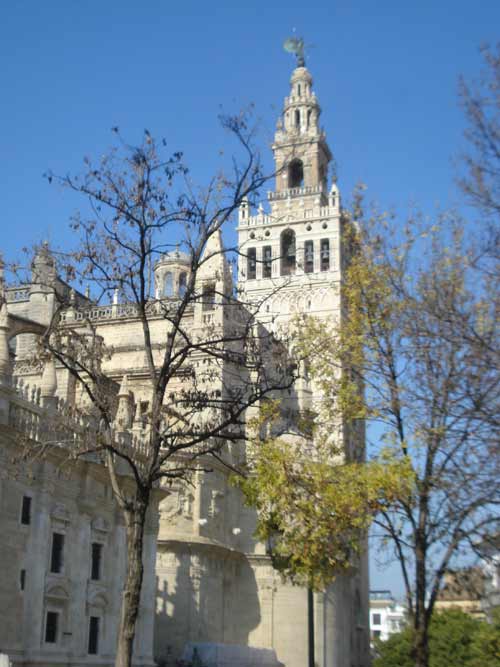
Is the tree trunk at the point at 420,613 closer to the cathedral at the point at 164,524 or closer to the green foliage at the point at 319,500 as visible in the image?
the green foliage at the point at 319,500

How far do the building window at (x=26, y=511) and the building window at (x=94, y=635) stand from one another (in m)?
4.91

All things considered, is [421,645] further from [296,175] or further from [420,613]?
[296,175]

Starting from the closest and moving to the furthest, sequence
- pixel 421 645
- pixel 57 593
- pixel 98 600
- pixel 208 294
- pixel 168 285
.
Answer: pixel 421 645 < pixel 208 294 < pixel 57 593 < pixel 98 600 < pixel 168 285

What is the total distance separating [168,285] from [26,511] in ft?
119

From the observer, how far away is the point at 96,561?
29953 mm

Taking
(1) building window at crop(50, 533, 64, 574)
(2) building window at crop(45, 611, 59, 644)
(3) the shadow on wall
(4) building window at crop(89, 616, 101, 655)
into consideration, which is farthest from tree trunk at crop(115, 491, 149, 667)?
(3) the shadow on wall

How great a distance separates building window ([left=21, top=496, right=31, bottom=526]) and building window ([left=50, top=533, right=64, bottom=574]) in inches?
60.5

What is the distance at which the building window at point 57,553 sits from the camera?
1082 inches

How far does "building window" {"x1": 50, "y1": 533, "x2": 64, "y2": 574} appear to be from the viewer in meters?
27.5

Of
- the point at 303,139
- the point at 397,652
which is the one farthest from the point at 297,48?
the point at 397,652

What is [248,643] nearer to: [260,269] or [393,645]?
[393,645]

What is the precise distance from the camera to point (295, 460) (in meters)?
20.4

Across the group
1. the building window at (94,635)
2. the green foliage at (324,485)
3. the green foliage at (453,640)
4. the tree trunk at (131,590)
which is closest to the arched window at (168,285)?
the green foliage at (453,640)

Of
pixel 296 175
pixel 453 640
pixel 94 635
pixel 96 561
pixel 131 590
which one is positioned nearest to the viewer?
pixel 131 590
